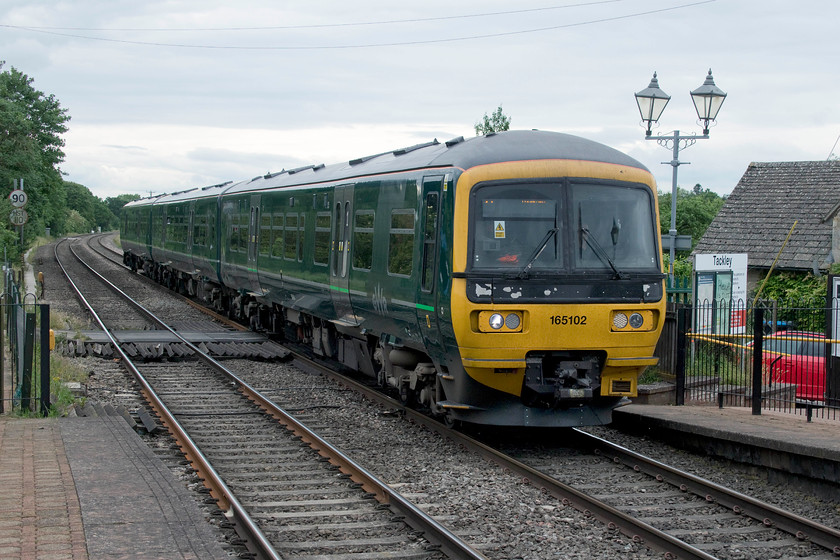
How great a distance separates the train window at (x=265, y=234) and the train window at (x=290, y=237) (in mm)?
1282

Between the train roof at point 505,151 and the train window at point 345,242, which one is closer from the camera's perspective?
the train roof at point 505,151

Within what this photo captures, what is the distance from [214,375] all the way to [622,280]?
7348mm

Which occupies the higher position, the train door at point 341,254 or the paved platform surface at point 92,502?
the train door at point 341,254

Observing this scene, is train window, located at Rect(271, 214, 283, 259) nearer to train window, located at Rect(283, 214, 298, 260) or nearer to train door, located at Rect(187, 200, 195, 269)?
train window, located at Rect(283, 214, 298, 260)

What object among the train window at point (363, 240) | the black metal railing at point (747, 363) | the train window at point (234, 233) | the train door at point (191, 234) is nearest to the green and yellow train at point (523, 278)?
the train window at point (363, 240)

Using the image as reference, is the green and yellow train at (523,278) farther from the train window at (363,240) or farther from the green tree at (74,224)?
the green tree at (74,224)

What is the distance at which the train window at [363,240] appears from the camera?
460 inches


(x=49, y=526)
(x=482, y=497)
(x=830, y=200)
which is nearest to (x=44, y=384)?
(x=49, y=526)

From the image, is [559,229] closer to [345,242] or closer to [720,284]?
[345,242]

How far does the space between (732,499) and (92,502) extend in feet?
15.3

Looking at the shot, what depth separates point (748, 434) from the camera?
880cm

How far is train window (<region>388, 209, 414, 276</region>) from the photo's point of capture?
10.2 m

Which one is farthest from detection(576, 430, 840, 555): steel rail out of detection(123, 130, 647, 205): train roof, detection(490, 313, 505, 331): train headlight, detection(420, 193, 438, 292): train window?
detection(123, 130, 647, 205): train roof

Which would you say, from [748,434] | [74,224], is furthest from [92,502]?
[74,224]
